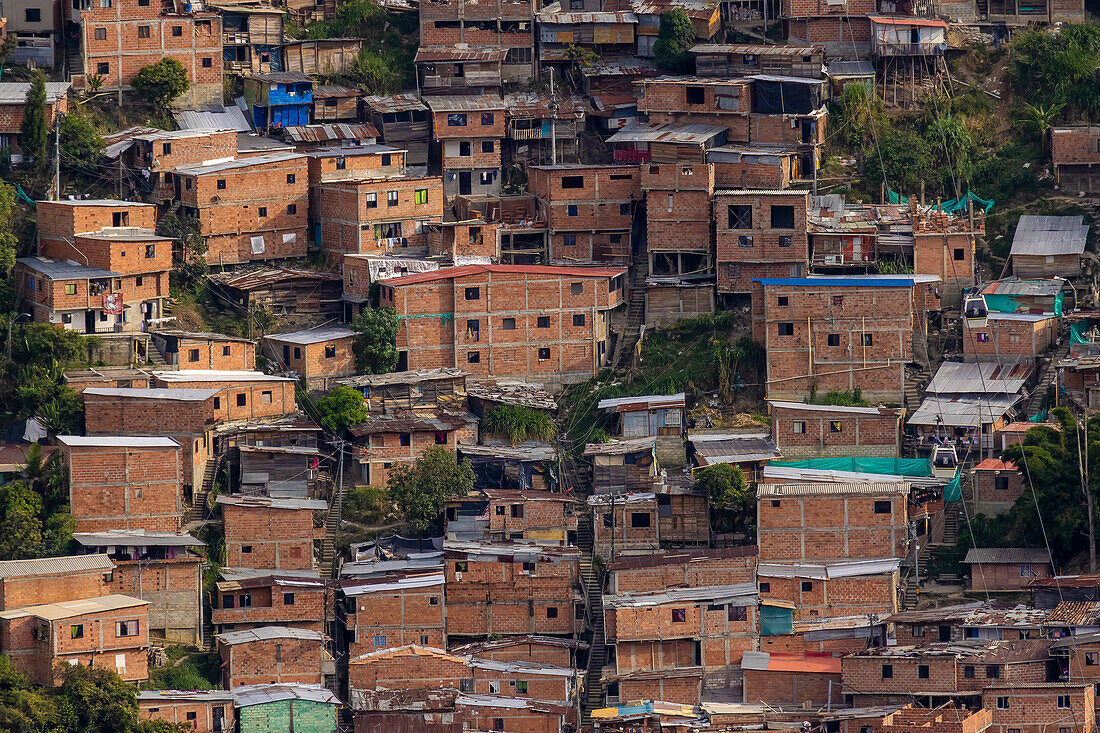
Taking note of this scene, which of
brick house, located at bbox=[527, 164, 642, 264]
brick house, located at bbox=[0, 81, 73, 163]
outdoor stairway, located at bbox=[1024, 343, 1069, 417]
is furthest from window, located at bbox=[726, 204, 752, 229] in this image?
brick house, located at bbox=[0, 81, 73, 163]

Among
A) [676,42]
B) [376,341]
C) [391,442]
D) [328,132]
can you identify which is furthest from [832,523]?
[328,132]

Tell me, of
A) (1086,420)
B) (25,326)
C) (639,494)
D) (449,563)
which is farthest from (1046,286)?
(25,326)

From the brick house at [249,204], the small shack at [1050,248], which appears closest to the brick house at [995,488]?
the small shack at [1050,248]

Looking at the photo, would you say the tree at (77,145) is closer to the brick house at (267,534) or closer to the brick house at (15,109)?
the brick house at (15,109)

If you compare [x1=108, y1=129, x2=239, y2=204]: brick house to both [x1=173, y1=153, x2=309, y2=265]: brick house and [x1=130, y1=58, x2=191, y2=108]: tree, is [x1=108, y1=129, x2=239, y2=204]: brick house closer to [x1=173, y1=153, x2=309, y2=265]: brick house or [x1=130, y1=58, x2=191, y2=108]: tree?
[x1=173, y1=153, x2=309, y2=265]: brick house

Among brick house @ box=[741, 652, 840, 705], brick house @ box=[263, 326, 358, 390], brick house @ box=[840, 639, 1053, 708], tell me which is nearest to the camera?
brick house @ box=[840, 639, 1053, 708]

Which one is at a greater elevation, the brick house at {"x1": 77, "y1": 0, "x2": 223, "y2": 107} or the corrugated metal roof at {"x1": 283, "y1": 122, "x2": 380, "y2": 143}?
the brick house at {"x1": 77, "y1": 0, "x2": 223, "y2": 107}

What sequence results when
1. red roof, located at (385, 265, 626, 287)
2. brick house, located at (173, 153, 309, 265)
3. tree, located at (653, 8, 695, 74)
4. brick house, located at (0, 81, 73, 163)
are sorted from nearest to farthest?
red roof, located at (385, 265, 626, 287) → brick house, located at (173, 153, 309, 265) → brick house, located at (0, 81, 73, 163) → tree, located at (653, 8, 695, 74)
